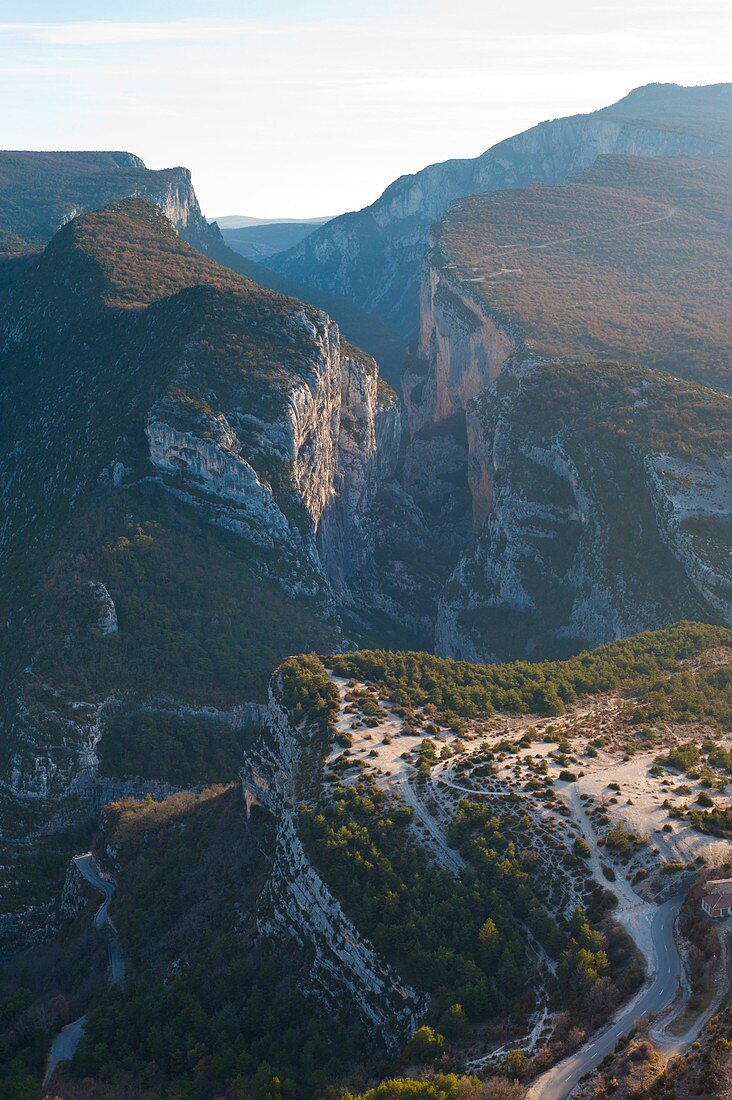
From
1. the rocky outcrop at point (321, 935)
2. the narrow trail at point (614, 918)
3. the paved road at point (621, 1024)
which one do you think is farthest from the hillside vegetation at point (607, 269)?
the paved road at point (621, 1024)

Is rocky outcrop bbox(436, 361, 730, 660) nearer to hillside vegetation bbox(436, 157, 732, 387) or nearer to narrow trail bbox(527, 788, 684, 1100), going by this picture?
hillside vegetation bbox(436, 157, 732, 387)

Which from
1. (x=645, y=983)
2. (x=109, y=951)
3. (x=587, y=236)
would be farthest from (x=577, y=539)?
(x=587, y=236)

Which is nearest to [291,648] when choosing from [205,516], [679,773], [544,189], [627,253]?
[205,516]

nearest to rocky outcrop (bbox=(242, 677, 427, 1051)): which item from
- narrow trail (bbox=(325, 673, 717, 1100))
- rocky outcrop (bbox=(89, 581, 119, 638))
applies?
narrow trail (bbox=(325, 673, 717, 1100))

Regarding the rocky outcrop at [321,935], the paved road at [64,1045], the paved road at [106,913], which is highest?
the rocky outcrop at [321,935]

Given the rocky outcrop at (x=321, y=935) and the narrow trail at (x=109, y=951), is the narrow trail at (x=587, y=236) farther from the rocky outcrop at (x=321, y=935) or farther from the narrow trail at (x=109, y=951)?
the narrow trail at (x=109, y=951)

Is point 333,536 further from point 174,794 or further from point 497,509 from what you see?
point 174,794
